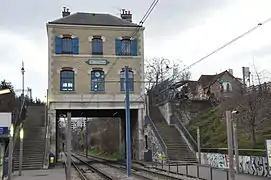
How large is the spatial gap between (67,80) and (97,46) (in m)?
4.44

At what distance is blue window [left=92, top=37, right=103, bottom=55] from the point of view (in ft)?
126

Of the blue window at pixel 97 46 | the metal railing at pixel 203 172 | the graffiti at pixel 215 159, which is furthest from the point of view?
the blue window at pixel 97 46

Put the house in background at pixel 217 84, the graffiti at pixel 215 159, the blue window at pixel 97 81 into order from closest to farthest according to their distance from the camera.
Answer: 1. the graffiti at pixel 215 159
2. the blue window at pixel 97 81
3. the house in background at pixel 217 84

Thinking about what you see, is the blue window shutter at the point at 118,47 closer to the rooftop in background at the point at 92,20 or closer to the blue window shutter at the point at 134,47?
the blue window shutter at the point at 134,47

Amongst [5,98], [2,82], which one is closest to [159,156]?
[5,98]

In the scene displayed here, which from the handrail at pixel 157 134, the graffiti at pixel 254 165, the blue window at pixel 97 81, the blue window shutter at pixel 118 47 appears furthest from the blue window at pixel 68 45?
the graffiti at pixel 254 165

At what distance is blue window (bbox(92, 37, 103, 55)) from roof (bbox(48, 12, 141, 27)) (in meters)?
1.44

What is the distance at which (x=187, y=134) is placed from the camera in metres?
34.8

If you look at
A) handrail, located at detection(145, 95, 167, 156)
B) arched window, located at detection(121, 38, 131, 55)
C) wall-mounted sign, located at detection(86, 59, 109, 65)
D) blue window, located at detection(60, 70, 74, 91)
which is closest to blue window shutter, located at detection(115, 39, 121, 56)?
arched window, located at detection(121, 38, 131, 55)

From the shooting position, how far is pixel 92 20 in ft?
130

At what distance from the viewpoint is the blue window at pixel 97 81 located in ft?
123

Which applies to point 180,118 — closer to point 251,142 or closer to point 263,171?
point 251,142

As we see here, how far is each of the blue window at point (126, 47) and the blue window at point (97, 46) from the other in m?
1.56

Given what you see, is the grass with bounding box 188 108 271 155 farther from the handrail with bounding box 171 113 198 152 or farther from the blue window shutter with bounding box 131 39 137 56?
the blue window shutter with bounding box 131 39 137 56
